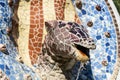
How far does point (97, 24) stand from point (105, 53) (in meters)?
0.23

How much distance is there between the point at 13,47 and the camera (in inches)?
138

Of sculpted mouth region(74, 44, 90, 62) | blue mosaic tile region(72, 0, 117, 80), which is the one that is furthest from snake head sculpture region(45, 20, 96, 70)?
blue mosaic tile region(72, 0, 117, 80)

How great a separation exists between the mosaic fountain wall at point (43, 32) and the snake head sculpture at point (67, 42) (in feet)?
0.61

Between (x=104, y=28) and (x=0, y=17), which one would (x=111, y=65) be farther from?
(x=0, y=17)

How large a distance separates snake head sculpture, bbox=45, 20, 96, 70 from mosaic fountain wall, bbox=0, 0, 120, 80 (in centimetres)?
19

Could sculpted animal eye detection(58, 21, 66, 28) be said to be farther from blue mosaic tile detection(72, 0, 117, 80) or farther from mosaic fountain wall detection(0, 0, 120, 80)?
blue mosaic tile detection(72, 0, 117, 80)

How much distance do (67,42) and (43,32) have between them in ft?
1.49

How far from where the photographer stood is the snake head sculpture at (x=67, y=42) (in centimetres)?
336

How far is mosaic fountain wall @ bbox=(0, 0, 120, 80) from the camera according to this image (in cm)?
333

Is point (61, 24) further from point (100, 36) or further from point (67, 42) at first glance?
point (100, 36)

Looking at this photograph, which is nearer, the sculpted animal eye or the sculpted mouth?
the sculpted mouth

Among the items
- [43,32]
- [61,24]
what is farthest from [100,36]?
[61,24]

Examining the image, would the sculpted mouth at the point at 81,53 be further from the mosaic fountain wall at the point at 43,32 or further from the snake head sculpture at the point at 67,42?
the mosaic fountain wall at the point at 43,32

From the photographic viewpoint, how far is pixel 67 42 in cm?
339
